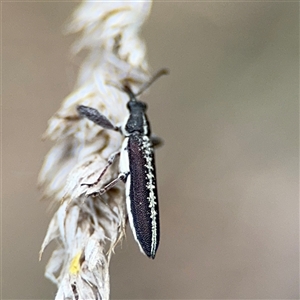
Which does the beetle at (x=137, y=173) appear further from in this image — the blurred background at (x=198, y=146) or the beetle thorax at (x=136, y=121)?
the blurred background at (x=198, y=146)

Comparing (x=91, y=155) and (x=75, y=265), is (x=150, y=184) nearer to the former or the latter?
(x=91, y=155)

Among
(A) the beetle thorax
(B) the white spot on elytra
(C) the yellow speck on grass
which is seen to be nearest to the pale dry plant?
(C) the yellow speck on grass

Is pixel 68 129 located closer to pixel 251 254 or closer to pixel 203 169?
pixel 203 169

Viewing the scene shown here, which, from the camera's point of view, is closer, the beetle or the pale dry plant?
the pale dry plant

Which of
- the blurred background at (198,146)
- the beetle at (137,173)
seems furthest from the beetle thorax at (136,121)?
the blurred background at (198,146)

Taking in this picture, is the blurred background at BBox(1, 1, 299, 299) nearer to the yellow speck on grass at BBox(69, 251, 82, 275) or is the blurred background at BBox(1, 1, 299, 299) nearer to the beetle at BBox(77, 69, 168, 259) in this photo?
the beetle at BBox(77, 69, 168, 259)

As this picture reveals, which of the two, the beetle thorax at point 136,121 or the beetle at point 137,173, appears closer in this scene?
the beetle at point 137,173
